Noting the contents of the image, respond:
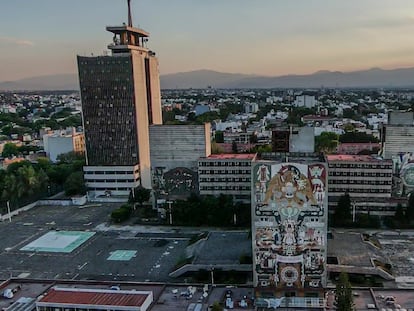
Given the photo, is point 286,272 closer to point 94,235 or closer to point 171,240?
point 171,240

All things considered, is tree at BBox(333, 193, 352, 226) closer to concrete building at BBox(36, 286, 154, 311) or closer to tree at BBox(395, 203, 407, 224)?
tree at BBox(395, 203, 407, 224)

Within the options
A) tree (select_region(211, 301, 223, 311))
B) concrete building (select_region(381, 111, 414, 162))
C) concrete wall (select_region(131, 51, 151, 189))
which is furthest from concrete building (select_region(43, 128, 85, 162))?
tree (select_region(211, 301, 223, 311))


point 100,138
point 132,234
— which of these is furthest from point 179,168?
point 100,138

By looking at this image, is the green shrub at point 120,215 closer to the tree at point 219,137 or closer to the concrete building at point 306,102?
the tree at point 219,137

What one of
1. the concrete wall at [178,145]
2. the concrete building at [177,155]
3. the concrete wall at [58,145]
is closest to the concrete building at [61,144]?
the concrete wall at [58,145]

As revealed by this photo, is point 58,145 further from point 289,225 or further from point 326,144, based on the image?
point 289,225

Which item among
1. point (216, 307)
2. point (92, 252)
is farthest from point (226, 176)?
point (216, 307)
